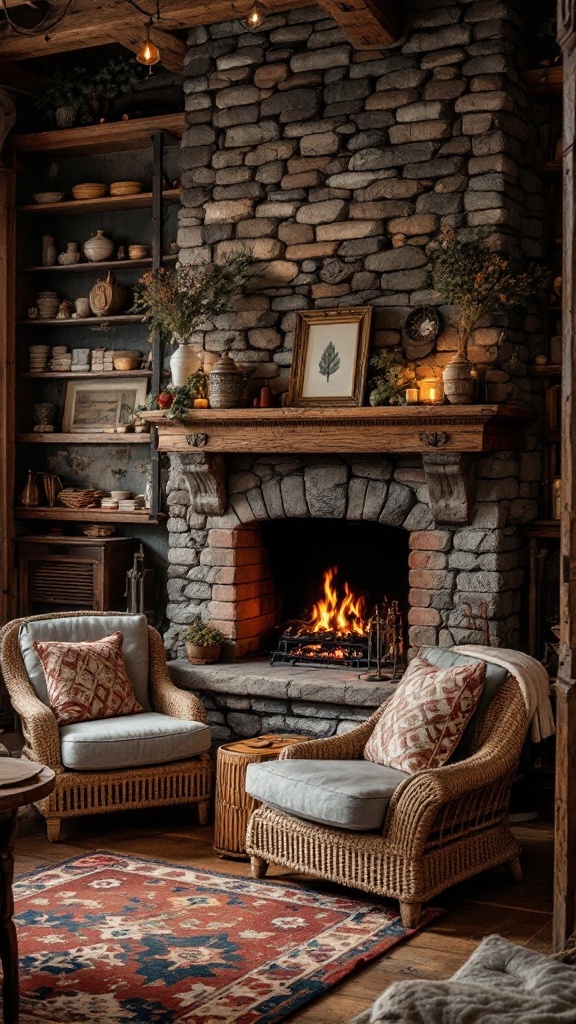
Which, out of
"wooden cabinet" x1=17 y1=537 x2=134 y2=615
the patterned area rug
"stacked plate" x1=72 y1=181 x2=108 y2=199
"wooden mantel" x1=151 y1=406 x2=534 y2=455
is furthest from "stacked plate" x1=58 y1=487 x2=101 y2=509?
the patterned area rug

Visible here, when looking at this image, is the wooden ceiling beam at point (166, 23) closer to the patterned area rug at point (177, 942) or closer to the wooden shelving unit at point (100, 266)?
the wooden shelving unit at point (100, 266)

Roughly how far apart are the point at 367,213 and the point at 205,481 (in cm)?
161

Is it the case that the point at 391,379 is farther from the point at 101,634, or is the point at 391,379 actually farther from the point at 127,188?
the point at 127,188

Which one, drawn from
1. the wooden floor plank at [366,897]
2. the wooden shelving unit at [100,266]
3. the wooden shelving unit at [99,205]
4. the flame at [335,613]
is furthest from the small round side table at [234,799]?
the wooden shelving unit at [99,205]

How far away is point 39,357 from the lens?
7355mm

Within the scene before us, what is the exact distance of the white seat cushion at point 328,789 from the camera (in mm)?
4223

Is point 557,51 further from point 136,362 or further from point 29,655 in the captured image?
point 29,655

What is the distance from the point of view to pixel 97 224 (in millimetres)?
7355

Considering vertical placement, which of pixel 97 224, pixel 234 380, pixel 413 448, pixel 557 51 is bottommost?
pixel 413 448

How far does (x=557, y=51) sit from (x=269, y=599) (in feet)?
10.6

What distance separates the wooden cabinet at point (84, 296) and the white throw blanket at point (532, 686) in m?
2.70

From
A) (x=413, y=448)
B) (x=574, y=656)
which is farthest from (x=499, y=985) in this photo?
(x=413, y=448)

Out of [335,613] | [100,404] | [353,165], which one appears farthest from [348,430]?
[100,404]

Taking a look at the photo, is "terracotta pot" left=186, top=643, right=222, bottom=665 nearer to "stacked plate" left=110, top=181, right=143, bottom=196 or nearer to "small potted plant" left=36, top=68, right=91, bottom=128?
"stacked plate" left=110, top=181, right=143, bottom=196
